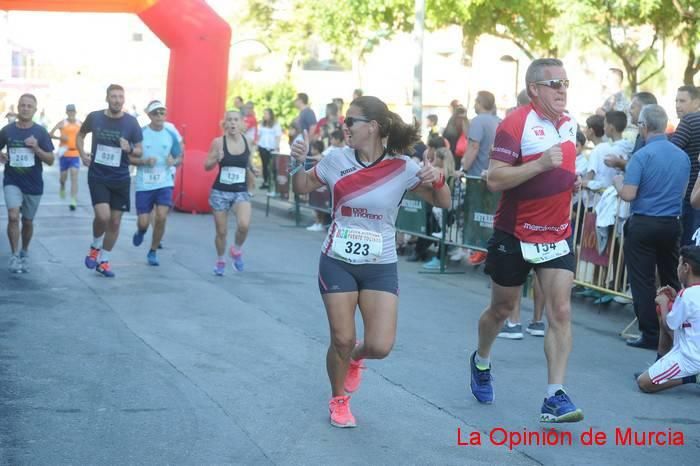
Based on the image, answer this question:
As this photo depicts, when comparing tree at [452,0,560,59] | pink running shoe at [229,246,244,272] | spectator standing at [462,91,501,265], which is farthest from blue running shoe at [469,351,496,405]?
tree at [452,0,560,59]

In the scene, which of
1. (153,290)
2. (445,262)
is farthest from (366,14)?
(153,290)

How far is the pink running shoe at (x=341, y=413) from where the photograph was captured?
6.46 m

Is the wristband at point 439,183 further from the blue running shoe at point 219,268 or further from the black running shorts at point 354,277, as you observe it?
the blue running shoe at point 219,268

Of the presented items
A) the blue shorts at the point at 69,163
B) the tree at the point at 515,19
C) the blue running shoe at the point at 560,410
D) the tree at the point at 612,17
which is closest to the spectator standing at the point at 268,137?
the blue shorts at the point at 69,163

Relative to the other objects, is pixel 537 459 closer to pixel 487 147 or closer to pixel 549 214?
pixel 549 214

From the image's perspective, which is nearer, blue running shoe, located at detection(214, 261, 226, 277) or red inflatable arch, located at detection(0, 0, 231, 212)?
blue running shoe, located at detection(214, 261, 226, 277)

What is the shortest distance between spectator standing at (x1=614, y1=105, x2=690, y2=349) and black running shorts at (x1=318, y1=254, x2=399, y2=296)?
→ 3505 millimetres

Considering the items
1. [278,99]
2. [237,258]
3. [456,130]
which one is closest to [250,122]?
A: [456,130]

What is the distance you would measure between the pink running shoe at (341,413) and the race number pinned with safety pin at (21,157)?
21.9ft

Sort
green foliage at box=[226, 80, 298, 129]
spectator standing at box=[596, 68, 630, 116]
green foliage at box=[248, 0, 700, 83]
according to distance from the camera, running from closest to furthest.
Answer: spectator standing at box=[596, 68, 630, 116]
green foliage at box=[248, 0, 700, 83]
green foliage at box=[226, 80, 298, 129]

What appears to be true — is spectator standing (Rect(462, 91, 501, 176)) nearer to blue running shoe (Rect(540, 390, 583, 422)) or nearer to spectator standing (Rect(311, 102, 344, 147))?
spectator standing (Rect(311, 102, 344, 147))

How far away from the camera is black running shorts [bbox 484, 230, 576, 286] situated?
265 inches

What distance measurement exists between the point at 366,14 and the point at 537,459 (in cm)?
2404

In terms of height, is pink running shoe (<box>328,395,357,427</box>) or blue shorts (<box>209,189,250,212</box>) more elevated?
blue shorts (<box>209,189,250,212</box>)
